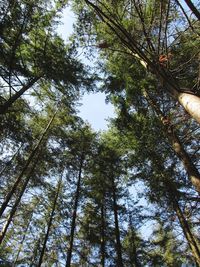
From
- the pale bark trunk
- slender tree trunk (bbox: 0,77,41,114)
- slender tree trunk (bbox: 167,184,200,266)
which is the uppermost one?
slender tree trunk (bbox: 0,77,41,114)

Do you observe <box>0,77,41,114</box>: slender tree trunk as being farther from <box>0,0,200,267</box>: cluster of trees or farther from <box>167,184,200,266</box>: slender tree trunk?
<box>167,184,200,266</box>: slender tree trunk

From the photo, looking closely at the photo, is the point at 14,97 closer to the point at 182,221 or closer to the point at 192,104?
the point at 182,221

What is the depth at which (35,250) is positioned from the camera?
14648mm

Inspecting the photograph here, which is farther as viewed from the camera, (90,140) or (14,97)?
(90,140)

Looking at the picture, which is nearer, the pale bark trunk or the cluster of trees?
the pale bark trunk

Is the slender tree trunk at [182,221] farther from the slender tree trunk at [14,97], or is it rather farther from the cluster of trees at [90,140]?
the slender tree trunk at [14,97]

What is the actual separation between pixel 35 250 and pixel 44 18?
12.0 meters

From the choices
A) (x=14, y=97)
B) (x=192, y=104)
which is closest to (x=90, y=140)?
(x=14, y=97)

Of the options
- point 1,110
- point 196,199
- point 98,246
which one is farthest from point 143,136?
point 98,246

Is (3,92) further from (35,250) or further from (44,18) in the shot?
(35,250)

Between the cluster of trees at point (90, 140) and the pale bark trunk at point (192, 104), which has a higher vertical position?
the cluster of trees at point (90, 140)

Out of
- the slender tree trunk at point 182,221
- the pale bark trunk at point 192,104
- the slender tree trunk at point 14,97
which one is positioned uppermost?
the slender tree trunk at point 14,97

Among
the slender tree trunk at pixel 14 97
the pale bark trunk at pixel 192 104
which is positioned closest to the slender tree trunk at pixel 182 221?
the slender tree trunk at pixel 14 97

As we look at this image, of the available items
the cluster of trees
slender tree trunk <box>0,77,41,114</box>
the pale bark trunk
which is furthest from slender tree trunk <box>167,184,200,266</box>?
the pale bark trunk
